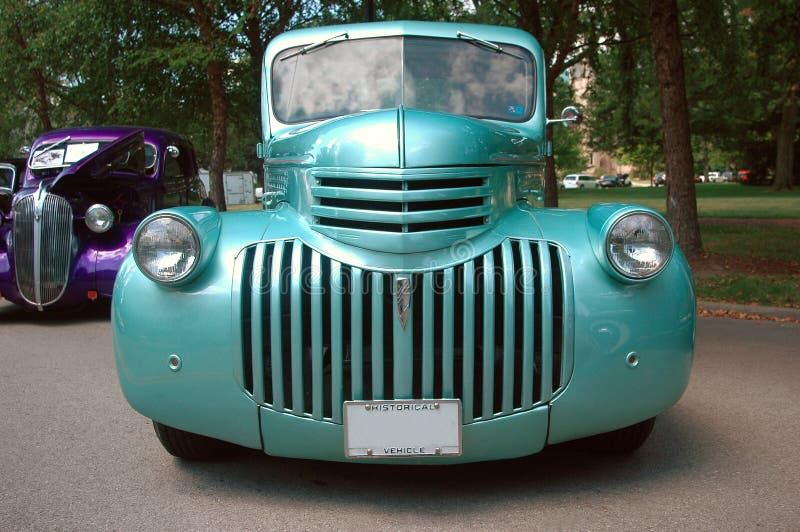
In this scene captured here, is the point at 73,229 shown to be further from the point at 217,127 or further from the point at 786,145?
the point at 786,145

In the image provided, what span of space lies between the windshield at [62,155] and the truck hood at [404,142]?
21.0 ft

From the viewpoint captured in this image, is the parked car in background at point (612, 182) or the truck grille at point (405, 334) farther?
the parked car in background at point (612, 182)

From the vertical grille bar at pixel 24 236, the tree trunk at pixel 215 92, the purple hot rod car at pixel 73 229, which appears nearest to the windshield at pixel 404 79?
the purple hot rod car at pixel 73 229

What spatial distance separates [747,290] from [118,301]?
787 cm

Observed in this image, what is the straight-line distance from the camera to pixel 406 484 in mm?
3676

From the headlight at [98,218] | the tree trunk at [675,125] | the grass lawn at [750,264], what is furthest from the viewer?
the tree trunk at [675,125]

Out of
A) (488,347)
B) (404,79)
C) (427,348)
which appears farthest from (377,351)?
(404,79)

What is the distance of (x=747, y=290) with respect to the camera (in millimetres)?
9484

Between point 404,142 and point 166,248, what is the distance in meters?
1.07

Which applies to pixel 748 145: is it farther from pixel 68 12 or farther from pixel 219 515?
pixel 219 515

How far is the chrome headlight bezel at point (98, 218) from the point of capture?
8453 millimetres

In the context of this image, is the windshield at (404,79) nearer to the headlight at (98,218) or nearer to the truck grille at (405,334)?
the truck grille at (405,334)

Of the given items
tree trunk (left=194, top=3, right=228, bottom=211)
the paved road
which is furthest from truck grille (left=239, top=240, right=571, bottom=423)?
tree trunk (left=194, top=3, right=228, bottom=211)

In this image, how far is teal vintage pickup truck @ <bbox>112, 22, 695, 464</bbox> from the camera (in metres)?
3.23
